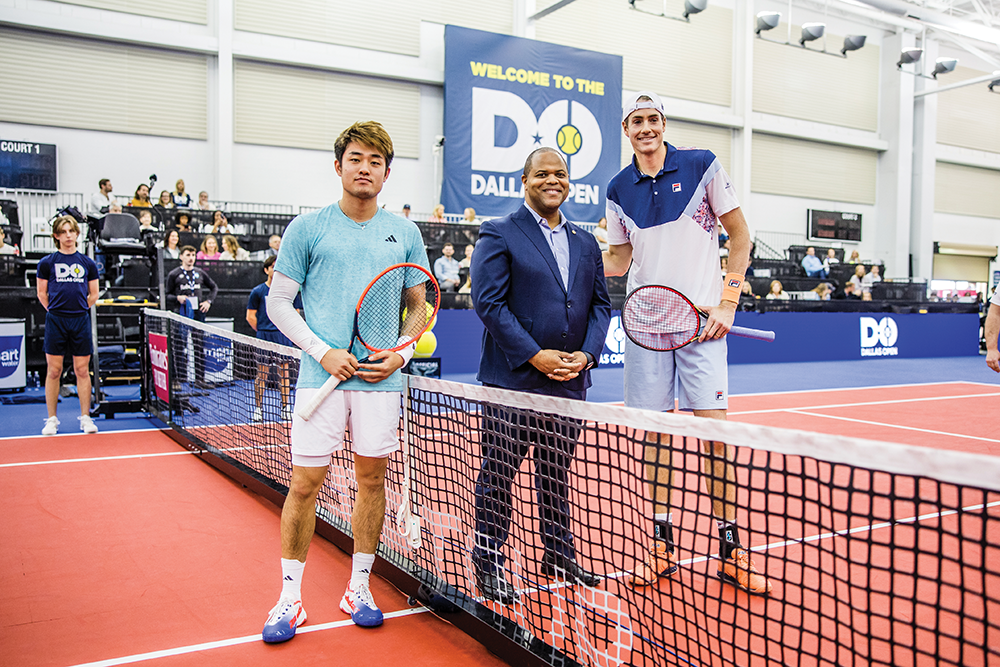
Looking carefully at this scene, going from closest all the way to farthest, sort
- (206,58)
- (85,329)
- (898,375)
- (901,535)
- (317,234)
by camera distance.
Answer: (317,234)
(901,535)
(85,329)
(898,375)
(206,58)

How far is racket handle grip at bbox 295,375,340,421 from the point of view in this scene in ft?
8.36

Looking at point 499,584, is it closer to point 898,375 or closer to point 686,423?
point 686,423

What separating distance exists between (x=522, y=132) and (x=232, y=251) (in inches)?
372

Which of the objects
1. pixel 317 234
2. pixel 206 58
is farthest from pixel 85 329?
pixel 206 58

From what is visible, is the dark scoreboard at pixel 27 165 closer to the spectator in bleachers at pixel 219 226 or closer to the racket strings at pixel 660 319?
the spectator in bleachers at pixel 219 226

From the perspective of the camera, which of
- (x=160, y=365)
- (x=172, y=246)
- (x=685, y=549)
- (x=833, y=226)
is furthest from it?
(x=833, y=226)

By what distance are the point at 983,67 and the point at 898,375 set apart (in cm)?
2111

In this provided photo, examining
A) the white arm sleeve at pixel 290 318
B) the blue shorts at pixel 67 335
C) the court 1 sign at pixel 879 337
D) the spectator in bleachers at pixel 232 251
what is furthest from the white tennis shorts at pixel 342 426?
the court 1 sign at pixel 879 337

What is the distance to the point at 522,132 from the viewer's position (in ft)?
58.1

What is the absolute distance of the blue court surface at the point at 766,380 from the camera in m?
7.08

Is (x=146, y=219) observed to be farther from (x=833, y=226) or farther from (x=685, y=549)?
(x=833, y=226)

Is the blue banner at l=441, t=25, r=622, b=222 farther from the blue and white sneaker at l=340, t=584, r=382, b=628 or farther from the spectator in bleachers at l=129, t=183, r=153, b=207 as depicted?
the blue and white sneaker at l=340, t=584, r=382, b=628

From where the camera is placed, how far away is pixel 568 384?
2.90 meters

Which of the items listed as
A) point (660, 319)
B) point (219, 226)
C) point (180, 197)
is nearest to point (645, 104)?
point (660, 319)
